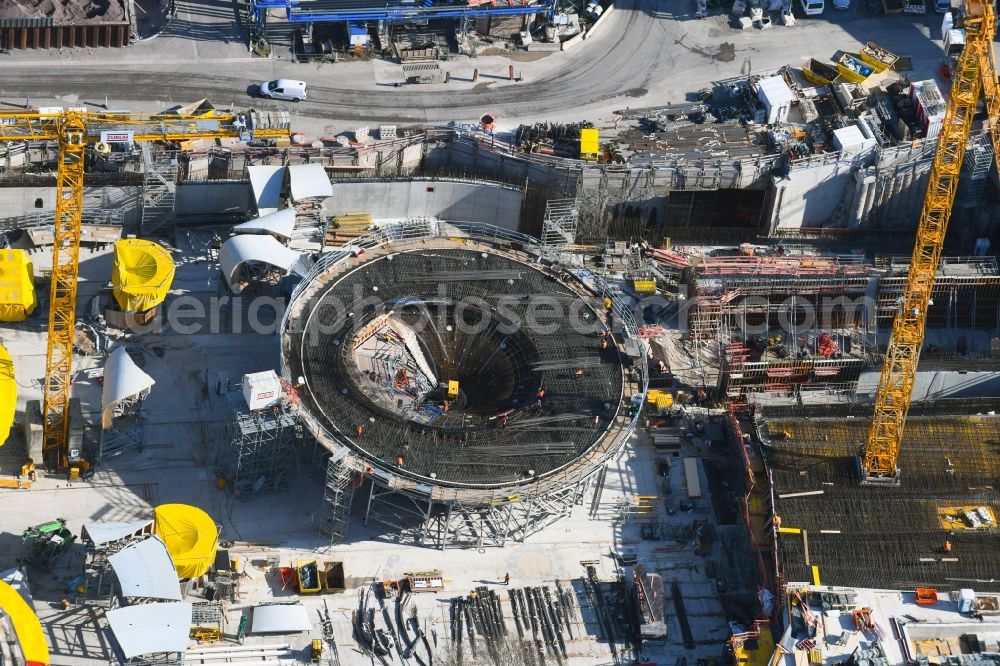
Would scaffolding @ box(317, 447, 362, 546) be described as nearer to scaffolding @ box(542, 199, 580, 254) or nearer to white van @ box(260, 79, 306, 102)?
scaffolding @ box(542, 199, 580, 254)

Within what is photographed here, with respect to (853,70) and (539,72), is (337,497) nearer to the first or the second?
(539,72)

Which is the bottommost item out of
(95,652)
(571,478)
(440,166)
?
(95,652)

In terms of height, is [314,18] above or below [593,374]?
above

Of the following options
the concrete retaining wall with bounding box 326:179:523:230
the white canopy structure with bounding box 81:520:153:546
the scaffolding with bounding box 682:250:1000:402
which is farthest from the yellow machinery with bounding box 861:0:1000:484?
the white canopy structure with bounding box 81:520:153:546

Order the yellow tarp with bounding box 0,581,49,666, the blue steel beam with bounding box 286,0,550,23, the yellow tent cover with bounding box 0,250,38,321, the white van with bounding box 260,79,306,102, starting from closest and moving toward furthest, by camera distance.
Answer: the yellow tarp with bounding box 0,581,49,666 → the yellow tent cover with bounding box 0,250,38,321 → the white van with bounding box 260,79,306,102 → the blue steel beam with bounding box 286,0,550,23

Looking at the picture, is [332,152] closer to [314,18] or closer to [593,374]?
[314,18]

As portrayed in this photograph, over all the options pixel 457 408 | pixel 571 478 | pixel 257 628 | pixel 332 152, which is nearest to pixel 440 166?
pixel 332 152

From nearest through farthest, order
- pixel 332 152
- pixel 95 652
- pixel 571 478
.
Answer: pixel 95 652, pixel 571 478, pixel 332 152

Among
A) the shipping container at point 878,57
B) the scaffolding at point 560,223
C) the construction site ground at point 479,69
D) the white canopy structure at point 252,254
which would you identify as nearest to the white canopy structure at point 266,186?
the white canopy structure at point 252,254
